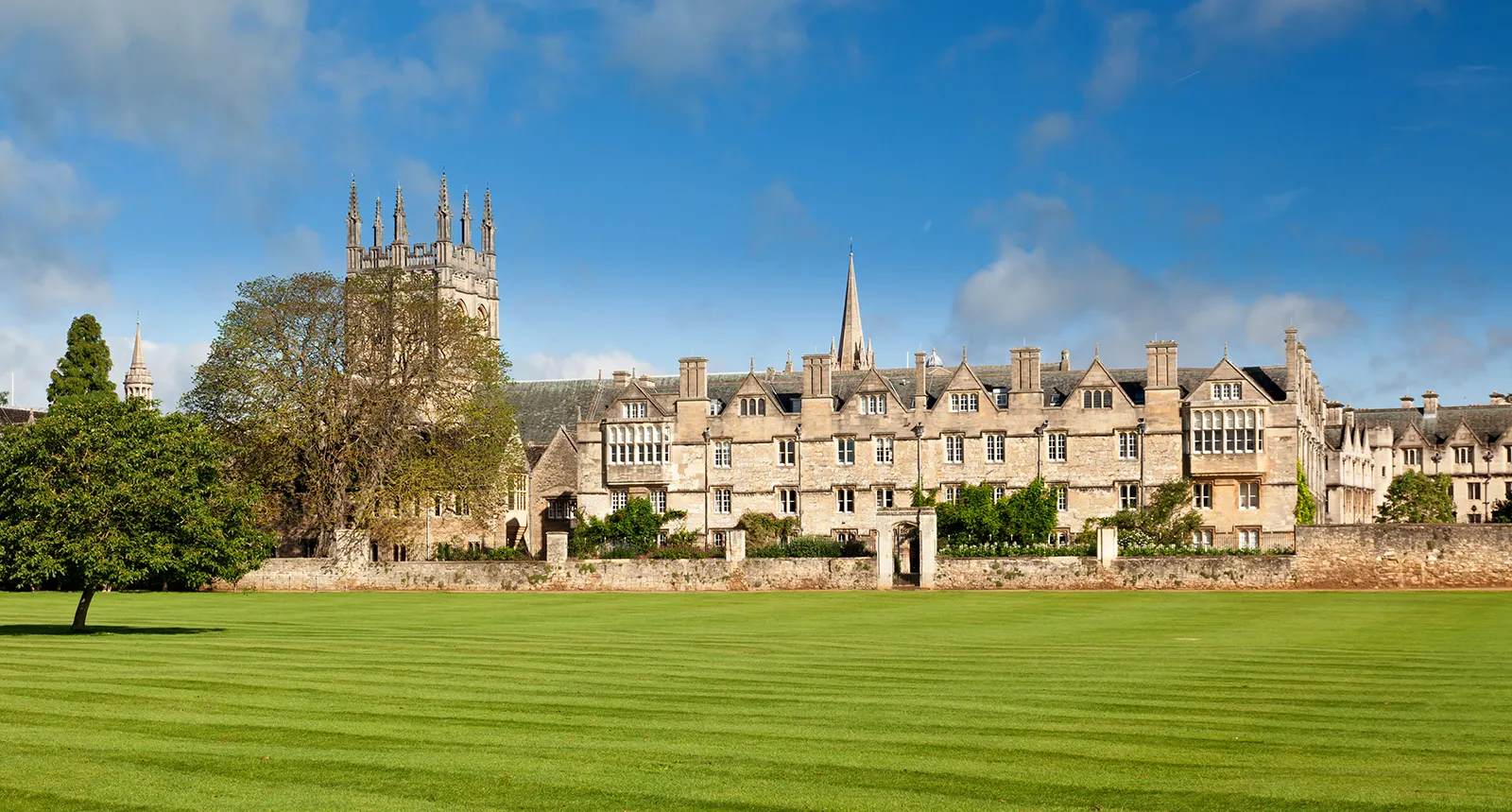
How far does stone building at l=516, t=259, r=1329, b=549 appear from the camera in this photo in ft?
217

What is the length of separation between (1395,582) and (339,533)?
39294mm

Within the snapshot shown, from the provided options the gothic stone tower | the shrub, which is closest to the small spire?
the gothic stone tower

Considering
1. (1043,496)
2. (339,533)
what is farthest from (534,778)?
(1043,496)

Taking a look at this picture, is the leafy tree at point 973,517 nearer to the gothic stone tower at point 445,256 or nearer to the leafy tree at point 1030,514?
the leafy tree at point 1030,514

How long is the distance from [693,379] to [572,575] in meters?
19.4

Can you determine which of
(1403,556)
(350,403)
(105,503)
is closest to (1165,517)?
(1403,556)

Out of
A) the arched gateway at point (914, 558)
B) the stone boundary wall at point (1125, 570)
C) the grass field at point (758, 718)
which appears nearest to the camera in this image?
the grass field at point (758, 718)

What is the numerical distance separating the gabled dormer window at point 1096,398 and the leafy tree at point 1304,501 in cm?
861

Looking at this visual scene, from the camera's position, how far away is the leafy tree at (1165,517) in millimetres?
64000

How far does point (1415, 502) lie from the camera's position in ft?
287

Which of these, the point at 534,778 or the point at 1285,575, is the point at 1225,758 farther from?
the point at 1285,575

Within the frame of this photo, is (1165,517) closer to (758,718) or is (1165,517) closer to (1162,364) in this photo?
(1162,364)

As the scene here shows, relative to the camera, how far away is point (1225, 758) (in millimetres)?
14375

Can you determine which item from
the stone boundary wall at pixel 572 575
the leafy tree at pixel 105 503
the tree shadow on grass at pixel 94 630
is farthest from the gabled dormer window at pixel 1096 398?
the tree shadow on grass at pixel 94 630
